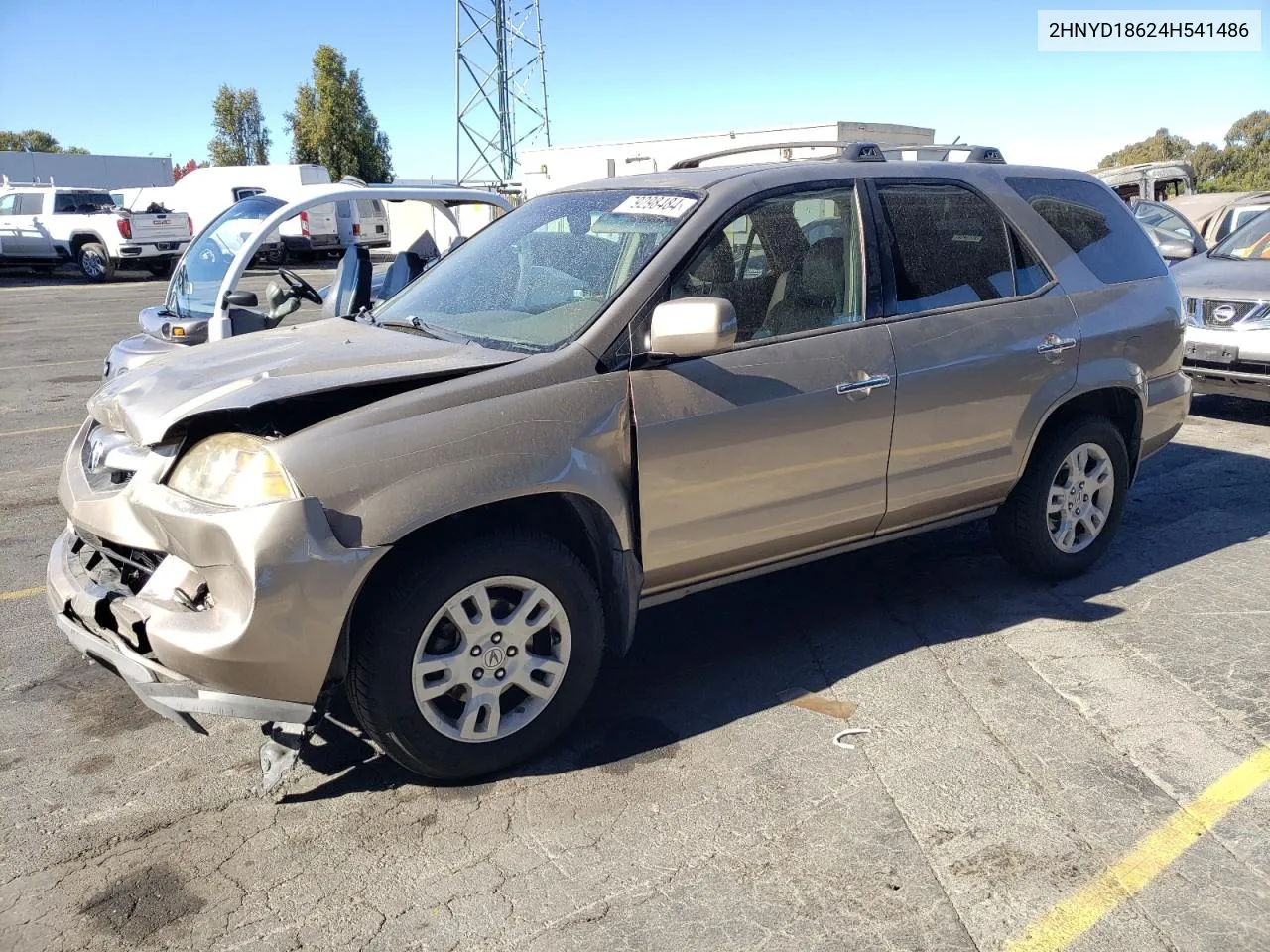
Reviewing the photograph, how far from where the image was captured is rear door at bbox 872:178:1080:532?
4254 millimetres

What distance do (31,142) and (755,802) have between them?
100203mm

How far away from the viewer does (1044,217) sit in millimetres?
4887

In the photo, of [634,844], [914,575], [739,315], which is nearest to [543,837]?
[634,844]

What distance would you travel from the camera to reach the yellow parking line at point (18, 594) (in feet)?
16.5

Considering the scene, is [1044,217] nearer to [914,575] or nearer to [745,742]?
[914,575]

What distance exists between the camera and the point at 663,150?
63.5ft

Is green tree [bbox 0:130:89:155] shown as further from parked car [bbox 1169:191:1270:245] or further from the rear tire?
parked car [bbox 1169:191:1270:245]

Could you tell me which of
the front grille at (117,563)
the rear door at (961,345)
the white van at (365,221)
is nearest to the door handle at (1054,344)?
the rear door at (961,345)

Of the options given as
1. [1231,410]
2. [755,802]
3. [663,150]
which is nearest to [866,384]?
[755,802]

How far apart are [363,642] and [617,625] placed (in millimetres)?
928

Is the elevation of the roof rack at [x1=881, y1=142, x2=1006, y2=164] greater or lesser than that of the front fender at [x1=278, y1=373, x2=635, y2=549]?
greater

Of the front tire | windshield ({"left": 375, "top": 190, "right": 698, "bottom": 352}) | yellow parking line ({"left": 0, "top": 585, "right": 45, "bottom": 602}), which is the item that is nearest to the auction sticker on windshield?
windshield ({"left": 375, "top": 190, "right": 698, "bottom": 352})

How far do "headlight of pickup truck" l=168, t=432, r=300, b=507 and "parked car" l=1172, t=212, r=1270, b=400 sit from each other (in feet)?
23.0

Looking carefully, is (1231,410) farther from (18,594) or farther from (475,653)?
(18,594)
